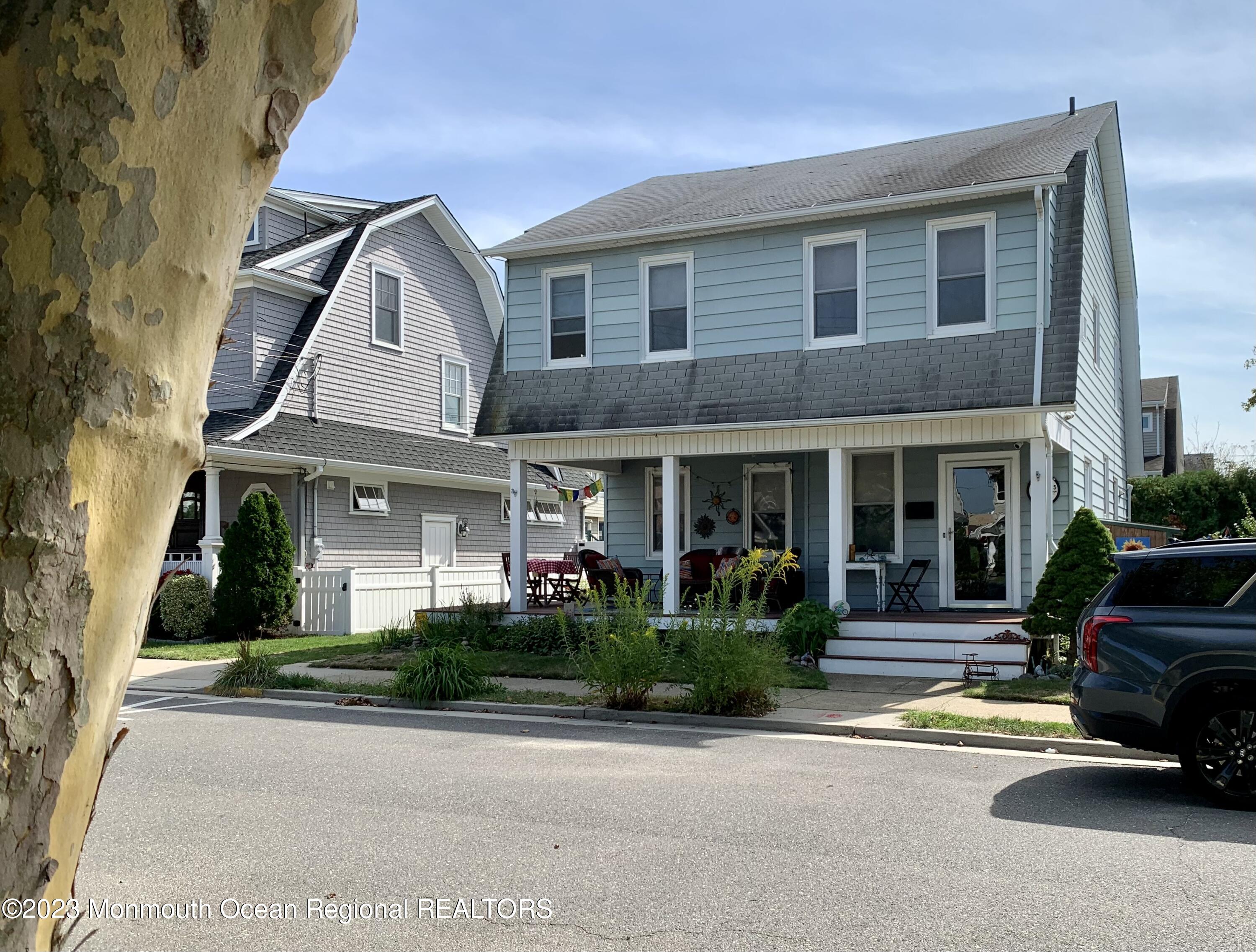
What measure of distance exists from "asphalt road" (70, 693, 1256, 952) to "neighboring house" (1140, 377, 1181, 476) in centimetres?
3748

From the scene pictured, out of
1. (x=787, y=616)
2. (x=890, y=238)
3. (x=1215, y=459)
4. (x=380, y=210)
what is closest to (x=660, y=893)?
(x=787, y=616)

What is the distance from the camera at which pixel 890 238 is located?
15984 millimetres

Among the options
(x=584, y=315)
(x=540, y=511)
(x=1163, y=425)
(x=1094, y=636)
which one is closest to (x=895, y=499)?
(x=584, y=315)

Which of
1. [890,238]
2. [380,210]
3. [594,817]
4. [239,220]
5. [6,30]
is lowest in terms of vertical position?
[594,817]

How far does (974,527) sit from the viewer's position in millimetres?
17094

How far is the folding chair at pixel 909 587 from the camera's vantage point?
17047 mm

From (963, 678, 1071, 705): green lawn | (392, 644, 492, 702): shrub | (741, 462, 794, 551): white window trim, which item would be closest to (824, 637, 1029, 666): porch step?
(963, 678, 1071, 705): green lawn

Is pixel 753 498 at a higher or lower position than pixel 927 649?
higher

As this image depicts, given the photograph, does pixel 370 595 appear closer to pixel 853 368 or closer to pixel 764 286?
pixel 764 286

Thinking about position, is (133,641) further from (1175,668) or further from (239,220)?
(1175,668)

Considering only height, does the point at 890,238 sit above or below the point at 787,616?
above

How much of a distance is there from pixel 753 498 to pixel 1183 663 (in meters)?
11.5

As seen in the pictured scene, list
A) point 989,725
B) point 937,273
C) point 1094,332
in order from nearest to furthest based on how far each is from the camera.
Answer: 1. point 989,725
2. point 937,273
3. point 1094,332

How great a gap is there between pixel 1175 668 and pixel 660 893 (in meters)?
4.27
